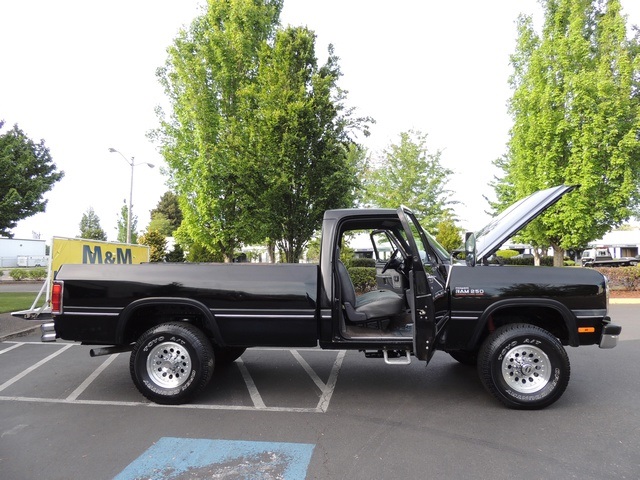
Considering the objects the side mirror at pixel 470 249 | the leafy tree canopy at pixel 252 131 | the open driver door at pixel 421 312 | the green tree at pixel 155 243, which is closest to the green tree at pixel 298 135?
the leafy tree canopy at pixel 252 131

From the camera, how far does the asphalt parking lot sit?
3.11 metres

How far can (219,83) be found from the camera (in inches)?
619

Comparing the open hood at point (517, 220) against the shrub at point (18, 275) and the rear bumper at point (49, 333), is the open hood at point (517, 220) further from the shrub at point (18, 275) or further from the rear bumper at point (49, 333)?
the shrub at point (18, 275)

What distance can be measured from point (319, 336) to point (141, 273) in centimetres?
201

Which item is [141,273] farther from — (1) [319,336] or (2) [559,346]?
(2) [559,346]

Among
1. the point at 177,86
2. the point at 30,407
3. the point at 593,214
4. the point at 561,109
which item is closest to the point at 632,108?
the point at 561,109

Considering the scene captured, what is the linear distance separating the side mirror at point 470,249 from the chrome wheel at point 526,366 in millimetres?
957

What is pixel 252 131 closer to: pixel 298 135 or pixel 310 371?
pixel 298 135


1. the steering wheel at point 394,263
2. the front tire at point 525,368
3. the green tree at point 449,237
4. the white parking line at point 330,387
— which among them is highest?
the green tree at point 449,237

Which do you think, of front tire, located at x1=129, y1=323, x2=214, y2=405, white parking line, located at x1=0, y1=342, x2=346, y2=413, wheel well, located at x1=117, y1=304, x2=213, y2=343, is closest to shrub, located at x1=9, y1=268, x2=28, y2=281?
white parking line, located at x1=0, y1=342, x2=346, y2=413

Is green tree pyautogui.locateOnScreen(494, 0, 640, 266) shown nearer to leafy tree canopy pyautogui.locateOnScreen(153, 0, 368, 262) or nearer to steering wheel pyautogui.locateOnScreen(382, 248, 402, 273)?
leafy tree canopy pyautogui.locateOnScreen(153, 0, 368, 262)

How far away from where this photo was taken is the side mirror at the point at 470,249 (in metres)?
4.48

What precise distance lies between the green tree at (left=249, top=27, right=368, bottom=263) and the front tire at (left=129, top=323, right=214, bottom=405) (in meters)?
7.87

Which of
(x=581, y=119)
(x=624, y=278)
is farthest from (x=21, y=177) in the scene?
(x=624, y=278)
